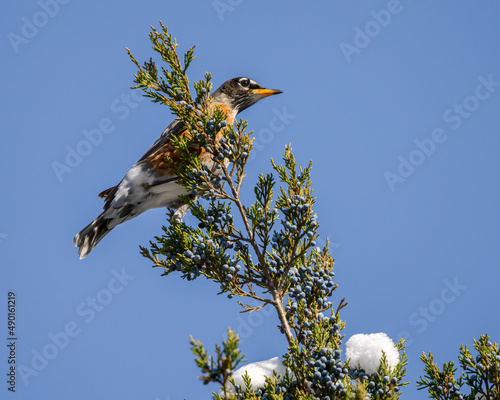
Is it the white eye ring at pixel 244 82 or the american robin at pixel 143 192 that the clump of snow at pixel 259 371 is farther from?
the white eye ring at pixel 244 82

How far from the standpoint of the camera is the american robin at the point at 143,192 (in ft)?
17.1

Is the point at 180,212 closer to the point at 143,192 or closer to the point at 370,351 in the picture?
the point at 143,192

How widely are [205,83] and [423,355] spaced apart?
8.77ft

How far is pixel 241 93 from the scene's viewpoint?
243 inches

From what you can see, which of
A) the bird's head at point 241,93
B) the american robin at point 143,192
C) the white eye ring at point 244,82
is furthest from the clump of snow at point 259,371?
the white eye ring at point 244,82

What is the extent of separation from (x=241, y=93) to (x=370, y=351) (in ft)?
12.1

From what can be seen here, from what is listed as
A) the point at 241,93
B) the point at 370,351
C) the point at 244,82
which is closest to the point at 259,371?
the point at 370,351

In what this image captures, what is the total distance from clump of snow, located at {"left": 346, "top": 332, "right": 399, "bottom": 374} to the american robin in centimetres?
240

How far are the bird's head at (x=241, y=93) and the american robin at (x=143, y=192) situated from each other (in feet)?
2.70

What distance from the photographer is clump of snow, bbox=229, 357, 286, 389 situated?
3459 millimetres

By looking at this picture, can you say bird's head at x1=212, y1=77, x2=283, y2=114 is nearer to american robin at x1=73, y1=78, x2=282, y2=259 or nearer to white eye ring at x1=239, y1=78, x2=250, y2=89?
white eye ring at x1=239, y1=78, x2=250, y2=89

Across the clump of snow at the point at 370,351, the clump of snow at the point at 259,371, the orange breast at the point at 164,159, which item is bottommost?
the clump of snow at the point at 259,371

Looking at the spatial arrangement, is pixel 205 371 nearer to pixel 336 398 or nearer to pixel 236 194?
pixel 336 398

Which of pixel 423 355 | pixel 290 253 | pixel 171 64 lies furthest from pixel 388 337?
pixel 171 64
